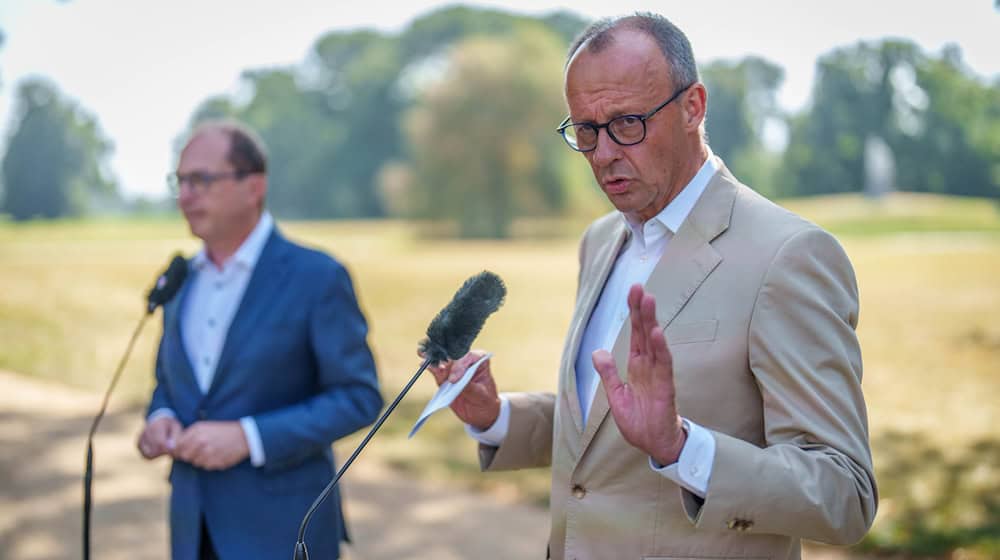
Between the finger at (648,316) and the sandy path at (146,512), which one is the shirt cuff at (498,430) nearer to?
the finger at (648,316)

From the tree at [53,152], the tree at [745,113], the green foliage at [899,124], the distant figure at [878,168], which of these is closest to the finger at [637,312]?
the green foliage at [899,124]

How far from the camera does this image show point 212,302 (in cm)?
315

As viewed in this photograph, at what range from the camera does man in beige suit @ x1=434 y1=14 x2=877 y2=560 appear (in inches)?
64.3

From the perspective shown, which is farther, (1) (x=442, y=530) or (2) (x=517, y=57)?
(2) (x=517, y=57)

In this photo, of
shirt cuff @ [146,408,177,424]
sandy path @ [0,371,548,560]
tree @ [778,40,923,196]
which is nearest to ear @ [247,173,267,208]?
shirt cuff @ [146,408,177,424]

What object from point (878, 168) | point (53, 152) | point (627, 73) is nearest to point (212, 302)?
point (627, 73)

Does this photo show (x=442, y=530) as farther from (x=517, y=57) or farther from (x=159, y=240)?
(x=517, y=57)

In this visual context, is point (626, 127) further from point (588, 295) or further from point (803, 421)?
point (803, 421)

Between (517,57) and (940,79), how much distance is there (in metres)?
14.5

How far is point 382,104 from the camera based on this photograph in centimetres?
2231

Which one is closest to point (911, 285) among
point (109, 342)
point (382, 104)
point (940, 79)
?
point (940, 79)

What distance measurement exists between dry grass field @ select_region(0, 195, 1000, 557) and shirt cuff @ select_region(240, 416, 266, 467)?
157 inches

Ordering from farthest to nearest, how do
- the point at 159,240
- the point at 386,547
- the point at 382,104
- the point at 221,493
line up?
1. the point at 382,104
2. the point at 159,240
3. the point at 386,547
4. the point at 221,493

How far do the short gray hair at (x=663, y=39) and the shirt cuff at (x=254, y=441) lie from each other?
1.61 meters
